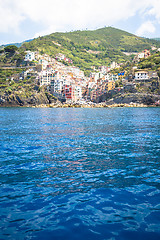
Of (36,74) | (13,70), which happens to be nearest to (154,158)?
(36,74)

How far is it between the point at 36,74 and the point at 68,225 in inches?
6110

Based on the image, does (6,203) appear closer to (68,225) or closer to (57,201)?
(57,201)

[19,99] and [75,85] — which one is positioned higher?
[75,85]

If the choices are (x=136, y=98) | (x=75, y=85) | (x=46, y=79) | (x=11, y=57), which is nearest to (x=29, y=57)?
(x=11, y=57)

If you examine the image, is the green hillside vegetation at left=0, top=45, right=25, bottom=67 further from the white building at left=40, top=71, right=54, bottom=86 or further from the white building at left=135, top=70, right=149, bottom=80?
the white building at left=135, top=70, right=149, bottom=80

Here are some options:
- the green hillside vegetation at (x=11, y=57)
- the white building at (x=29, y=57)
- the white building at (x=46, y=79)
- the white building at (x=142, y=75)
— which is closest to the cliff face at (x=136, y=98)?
the white building at (x=142, y=75)

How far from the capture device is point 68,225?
5941 millimetres

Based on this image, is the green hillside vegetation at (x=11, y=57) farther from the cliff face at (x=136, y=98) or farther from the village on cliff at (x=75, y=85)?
the cliff face at (x=136, y=98)

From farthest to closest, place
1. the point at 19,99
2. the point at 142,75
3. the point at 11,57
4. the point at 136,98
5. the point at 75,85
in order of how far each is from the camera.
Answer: the point at 11,57 < the point at 75,85 < the point at 142,75 < the point at 19,99 < the point at 136,98

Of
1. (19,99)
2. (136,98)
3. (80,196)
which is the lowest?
(80,196)

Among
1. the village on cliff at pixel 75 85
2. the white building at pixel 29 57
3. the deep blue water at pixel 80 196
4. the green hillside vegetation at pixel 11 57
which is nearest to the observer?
the deep blue water at pixel 80 196

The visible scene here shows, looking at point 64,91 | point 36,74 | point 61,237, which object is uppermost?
point 36,74

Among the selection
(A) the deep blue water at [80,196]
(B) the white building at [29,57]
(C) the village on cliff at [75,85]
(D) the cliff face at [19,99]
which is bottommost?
(A) the deep blue water at [80,196]

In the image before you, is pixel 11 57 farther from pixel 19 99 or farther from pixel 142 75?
pixel 142 75
